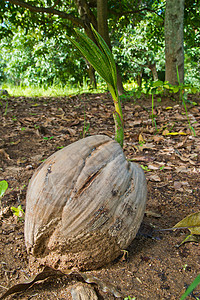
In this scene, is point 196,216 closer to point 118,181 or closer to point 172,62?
point 118,181

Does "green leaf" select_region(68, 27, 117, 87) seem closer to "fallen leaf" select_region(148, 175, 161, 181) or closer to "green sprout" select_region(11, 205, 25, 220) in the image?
"green sprout" select_region(11, 205, 25, 220)

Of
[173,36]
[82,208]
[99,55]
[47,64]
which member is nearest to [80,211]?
[82,208]

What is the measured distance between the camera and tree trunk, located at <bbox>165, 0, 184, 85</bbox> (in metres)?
3.74

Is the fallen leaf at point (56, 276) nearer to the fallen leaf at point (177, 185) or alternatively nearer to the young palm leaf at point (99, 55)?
the young palm leaf at point (99, 55)

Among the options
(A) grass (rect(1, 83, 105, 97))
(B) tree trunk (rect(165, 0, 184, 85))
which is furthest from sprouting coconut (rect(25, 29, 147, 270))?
(A) grass (rect(1, 83, 105, 97))

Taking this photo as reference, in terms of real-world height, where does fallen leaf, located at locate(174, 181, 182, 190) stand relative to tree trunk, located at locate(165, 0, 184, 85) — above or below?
below

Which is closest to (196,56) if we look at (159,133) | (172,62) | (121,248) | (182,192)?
(172,62)

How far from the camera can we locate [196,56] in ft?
39.2

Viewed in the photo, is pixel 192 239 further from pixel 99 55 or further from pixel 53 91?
pixel 53 91

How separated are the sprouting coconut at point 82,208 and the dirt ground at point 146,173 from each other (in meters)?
0.10

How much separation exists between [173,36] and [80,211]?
347 centimetres

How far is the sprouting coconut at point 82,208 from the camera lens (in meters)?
1.12

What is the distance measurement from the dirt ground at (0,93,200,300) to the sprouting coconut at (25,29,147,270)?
10cm

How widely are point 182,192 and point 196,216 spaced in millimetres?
562
